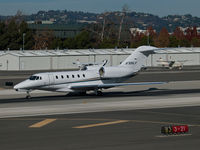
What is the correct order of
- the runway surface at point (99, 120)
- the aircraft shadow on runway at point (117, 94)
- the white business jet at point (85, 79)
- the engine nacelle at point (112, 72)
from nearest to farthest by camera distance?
the runway surface at point (99, 120), the aircraft shadow on runway at point (117, 94), the white business jet at point (85, 79), the engine nacelle at point (112, 72)

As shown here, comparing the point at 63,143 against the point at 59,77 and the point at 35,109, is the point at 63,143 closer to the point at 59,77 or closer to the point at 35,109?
the point at 35,109

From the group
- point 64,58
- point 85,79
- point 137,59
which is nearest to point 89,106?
point 85,79

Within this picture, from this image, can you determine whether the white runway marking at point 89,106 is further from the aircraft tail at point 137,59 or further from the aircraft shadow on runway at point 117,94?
the aircraft tail at point 137,59

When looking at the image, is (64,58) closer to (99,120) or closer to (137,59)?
(137,59)

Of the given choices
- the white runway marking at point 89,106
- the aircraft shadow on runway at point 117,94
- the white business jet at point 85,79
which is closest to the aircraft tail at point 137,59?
the white business jet at point 85,79

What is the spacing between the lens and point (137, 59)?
5609 cm

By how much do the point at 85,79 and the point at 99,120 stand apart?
1845 cm

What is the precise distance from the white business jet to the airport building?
47458 millimetres

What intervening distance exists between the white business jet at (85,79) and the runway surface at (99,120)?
3.63 ft

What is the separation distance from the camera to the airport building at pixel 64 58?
11038cm

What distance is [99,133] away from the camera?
28.5m

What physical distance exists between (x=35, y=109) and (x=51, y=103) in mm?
4705


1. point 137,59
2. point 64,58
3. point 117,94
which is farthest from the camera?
point 64,58

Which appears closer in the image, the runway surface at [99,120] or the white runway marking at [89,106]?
the runway surface at [99,120]
